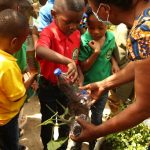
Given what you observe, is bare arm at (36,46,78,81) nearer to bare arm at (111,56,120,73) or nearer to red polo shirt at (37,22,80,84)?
red polo shirt at (37,22,80,84)

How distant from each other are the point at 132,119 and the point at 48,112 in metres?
1.34

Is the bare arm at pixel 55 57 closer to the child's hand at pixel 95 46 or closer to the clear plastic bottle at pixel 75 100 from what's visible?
the clear plastic bottle at pixel 75 100

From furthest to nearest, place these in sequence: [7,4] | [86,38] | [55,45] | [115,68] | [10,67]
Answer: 1. [115,68]
2. [86,38]
3. [55,45]
4. [7,4]
5. [10,67]

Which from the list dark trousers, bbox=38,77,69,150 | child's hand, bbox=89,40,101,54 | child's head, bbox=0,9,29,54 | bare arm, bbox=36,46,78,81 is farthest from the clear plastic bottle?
child's hand, bbox=89,40,101,54

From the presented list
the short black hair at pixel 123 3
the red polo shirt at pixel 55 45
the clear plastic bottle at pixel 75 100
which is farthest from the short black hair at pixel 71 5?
the short black hair at pixel 123 3

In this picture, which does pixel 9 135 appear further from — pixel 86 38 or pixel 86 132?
pixel 86 38

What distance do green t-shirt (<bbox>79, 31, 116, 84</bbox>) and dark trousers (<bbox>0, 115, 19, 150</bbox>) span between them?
0.87 m

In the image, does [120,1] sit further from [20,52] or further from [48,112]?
[48,112]

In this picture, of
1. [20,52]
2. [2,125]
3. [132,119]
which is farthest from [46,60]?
[132,119]

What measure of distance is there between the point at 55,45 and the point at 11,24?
54 cm

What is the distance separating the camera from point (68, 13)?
2688mm

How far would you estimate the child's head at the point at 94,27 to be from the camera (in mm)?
2936

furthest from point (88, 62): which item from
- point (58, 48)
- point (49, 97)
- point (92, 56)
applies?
point (49, 97)

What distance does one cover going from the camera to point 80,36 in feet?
9.90
